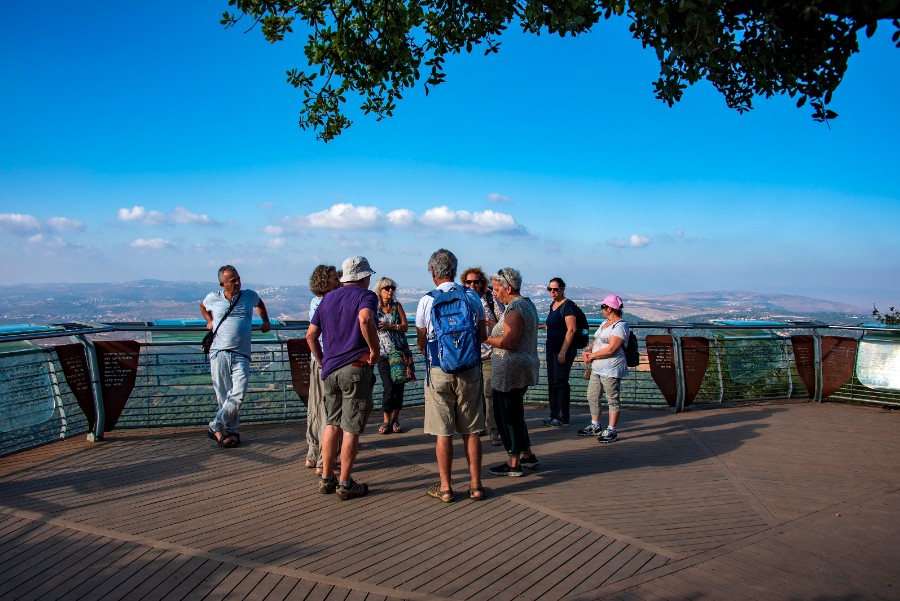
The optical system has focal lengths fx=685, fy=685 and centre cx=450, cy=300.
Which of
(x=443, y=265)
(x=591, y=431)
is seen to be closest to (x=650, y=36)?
(x=443, y=265)

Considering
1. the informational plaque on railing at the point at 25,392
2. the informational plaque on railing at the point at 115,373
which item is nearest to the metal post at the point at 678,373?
the informational plaque on railing at the point at 115,373

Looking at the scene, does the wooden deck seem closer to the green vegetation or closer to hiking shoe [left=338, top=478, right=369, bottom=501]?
hiking shoe [left=338, top=478, right=369, bottom=501]

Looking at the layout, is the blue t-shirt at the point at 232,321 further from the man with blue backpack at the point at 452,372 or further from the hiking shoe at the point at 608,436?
the hiking shoe at the point at 608,436

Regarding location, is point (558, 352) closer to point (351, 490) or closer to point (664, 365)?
point (664, 365)

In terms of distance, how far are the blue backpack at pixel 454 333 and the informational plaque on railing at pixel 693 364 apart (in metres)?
5.91

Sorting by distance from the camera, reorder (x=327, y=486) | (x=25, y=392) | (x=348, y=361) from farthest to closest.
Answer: (x=25, y=392), (x=327, y=486), (x=348, y=361)

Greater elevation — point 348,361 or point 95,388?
point 348,361

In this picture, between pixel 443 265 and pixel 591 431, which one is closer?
pixel 443 265

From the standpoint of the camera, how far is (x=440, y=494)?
17.7ft

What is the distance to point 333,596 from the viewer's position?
3678 millimetres

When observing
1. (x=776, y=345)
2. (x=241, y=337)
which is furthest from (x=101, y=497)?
(x=776, y=345)

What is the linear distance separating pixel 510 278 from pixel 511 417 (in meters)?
1.26

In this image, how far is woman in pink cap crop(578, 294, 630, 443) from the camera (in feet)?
24.9

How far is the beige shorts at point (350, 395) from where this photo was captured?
5.38m
